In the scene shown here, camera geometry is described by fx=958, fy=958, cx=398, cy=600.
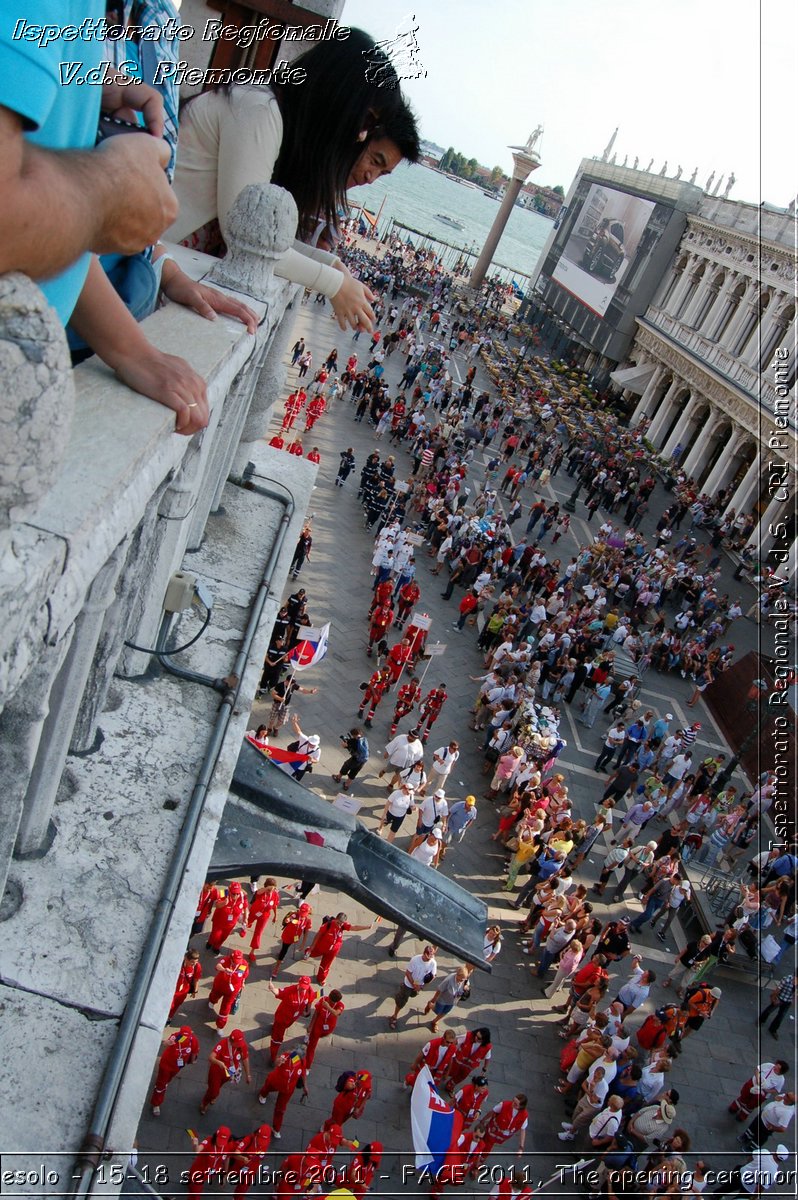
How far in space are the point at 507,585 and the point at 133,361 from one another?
867 inches

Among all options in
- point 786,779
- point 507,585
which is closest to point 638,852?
point 786,779

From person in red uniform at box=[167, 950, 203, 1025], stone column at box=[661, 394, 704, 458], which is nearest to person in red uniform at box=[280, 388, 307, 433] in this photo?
person in red uniform at box=[167, 950, 203, 1025]

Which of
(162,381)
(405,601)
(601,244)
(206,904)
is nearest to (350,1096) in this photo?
(206,904)

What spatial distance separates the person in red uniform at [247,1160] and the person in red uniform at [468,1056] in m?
3.09

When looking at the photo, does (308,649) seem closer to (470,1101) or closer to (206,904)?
(206,904)

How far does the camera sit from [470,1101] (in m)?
10.4

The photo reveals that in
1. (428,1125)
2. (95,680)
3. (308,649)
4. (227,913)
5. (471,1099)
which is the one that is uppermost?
(95,680)

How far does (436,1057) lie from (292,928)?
212 cm

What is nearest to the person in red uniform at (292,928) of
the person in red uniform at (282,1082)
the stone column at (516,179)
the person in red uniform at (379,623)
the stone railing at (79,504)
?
the person in red uniform at (282,1082)

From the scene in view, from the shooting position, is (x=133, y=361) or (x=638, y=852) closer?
(x=133, y=361)

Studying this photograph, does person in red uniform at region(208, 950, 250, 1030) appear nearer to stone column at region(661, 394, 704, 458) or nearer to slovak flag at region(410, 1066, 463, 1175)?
slovak flag at region(410, 1066, 463, 1175)

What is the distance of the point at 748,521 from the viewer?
35969mm

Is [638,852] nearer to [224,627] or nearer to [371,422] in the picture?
[224,627]

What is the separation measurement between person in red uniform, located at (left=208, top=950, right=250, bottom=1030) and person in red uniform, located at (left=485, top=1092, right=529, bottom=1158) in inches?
119
